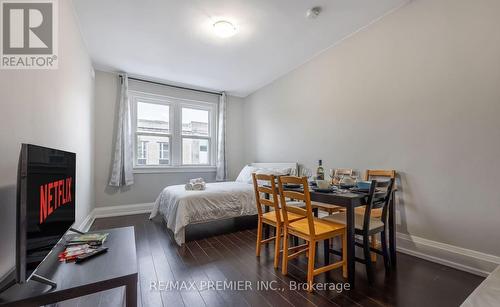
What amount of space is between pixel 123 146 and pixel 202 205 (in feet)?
7.18

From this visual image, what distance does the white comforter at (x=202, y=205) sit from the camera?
8.89 feet

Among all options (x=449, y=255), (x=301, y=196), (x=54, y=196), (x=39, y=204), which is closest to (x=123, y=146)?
(x=54, y=196)

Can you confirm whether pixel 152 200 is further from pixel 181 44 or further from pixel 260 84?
pixel 260 84

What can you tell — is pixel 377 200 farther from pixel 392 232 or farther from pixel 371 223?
pixel 392 232

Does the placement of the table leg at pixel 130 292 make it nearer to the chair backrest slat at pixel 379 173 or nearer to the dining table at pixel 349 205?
the dining table at pixel 349 205

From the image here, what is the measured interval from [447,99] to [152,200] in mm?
4744

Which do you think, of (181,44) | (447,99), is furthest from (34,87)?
(447,99)

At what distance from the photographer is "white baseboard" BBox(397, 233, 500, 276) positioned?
1.86 meters

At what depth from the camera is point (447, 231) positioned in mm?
2100

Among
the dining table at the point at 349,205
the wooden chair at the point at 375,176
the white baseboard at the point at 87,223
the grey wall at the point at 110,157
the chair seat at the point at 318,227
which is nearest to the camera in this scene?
the dining table at the point at 349,205

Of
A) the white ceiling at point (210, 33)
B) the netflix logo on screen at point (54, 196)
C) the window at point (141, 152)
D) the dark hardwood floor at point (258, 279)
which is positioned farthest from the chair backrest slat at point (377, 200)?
the window at point (141, 152)

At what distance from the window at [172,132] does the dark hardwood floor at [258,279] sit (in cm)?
228

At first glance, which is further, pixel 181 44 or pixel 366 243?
pixel 181 44

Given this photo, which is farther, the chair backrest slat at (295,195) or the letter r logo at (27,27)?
the chair backrest slat at (295,195)
